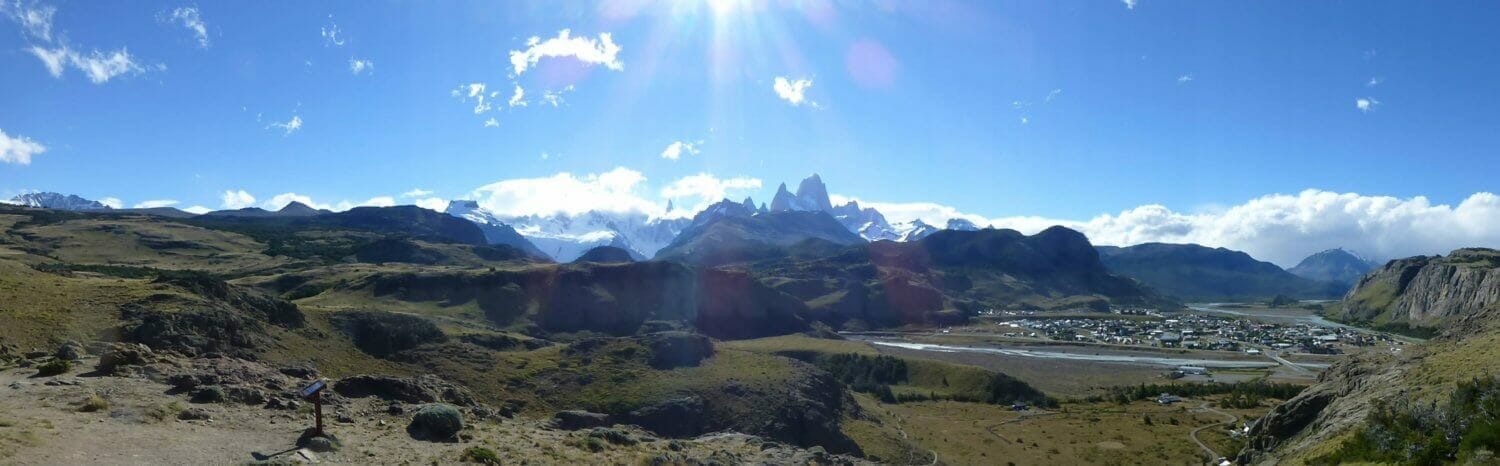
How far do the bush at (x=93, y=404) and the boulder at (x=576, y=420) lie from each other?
75.8 feet

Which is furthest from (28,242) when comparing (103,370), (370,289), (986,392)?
(986,392)

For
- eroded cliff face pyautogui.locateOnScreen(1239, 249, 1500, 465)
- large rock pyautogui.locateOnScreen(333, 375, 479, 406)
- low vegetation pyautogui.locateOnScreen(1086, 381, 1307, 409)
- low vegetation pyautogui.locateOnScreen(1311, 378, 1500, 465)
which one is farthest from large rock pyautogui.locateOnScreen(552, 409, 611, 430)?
low vegetation pyautogui.locateOnScreen(1086, 381, 1307, 409)

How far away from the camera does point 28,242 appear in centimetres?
16262

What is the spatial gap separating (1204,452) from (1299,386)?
47.6 m

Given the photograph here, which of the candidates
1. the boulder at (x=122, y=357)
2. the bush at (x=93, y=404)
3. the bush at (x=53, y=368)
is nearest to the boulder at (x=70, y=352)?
the boulder at (x=122, y=357)

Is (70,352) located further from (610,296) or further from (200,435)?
(610,296)


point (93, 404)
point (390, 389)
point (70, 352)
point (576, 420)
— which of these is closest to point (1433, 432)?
point (576, 420)

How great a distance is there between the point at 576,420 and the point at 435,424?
52.5 feet

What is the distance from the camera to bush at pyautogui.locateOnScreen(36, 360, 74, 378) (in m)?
29.8

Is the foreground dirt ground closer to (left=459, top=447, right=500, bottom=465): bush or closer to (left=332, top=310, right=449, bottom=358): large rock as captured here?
(left=459, top=447, right=500, bottom=465): bush

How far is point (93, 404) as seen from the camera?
26.2 meters

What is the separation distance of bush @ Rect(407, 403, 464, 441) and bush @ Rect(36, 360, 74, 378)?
47.1 feet

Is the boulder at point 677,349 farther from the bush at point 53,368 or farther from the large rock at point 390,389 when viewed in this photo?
the bush at point 53,368

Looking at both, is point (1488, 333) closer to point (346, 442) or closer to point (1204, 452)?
point (1204, 452)
